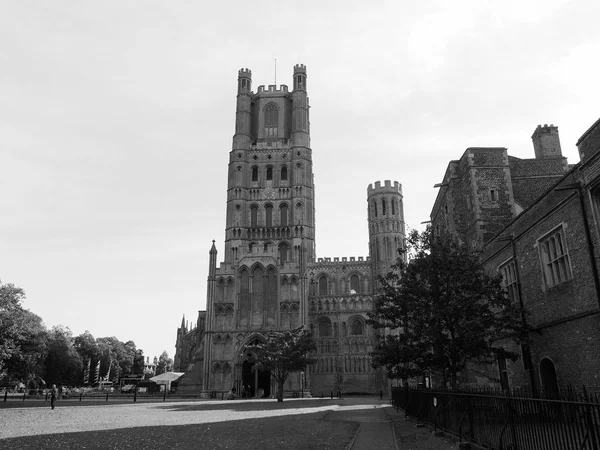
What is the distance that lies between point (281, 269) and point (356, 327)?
573 inches

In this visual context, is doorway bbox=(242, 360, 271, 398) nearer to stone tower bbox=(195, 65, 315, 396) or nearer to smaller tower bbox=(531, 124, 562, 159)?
stone tower bbox=(195, 65, 315, 396)

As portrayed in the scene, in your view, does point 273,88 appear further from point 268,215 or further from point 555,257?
point 555,257

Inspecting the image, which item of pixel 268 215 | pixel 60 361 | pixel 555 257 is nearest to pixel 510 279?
pixel 555 257

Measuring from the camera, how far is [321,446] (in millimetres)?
13047

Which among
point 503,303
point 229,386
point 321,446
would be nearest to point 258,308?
point 229,386

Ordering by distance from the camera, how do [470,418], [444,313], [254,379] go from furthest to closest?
[254,379] < [444,313] < [470,418]

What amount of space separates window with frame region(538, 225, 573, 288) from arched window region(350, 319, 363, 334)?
50948 mm

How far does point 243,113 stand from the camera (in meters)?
75.0

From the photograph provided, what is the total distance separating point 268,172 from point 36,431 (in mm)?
57929

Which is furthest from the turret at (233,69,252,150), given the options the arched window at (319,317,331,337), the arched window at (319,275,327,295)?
the arched window at (319,317,331,337)

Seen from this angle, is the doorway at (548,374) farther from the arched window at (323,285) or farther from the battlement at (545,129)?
the arched window at (323,285)

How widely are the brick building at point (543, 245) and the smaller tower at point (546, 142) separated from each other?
268 cm

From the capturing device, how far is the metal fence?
7.60m

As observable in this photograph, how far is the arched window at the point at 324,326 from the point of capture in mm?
68188
